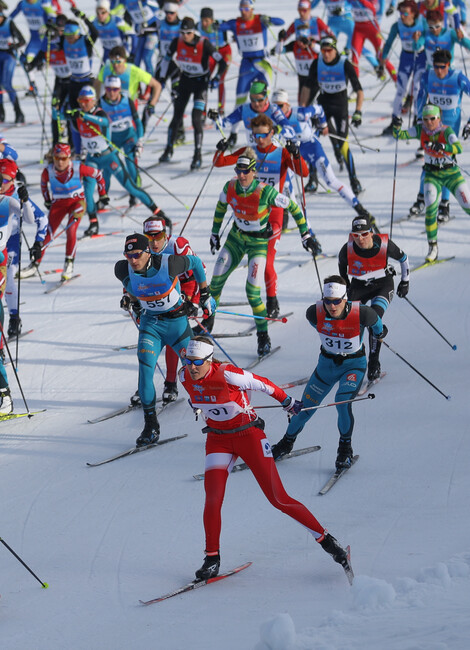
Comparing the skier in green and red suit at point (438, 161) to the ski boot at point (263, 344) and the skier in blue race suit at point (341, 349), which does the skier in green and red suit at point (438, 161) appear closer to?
the ski boot at point (263, 344)

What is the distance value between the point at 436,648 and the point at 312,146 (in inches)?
296

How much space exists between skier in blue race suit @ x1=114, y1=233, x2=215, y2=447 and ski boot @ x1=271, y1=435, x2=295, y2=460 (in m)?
0.97

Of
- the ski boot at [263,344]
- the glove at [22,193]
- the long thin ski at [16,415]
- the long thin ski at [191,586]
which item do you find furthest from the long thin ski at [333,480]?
the glove at [22,193]

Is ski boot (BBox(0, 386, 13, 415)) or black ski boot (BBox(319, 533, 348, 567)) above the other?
black ski boot (BBox(319, 533, 348, 567))

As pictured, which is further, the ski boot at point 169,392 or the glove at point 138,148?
the glove at point 138,148

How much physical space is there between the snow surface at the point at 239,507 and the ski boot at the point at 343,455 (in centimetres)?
11

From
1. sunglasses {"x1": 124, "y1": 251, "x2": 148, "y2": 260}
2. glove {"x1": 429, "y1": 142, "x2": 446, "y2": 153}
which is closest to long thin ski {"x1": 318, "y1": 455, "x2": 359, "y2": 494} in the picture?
sunglasses {"x1": 124, "y1": 251, "x2": 148, "y2": 260}

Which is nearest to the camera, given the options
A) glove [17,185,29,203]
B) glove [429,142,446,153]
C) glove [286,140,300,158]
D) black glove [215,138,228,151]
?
glove [17,185,29,203]

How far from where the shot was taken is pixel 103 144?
42.5ft

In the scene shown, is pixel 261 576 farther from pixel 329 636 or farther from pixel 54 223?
pixel 54 223

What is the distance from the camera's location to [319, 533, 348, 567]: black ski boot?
241 inches

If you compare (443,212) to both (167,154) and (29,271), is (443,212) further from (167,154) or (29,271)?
(29,271)

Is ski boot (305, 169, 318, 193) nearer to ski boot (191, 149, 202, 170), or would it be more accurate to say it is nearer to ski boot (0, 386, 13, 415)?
ski boot (191, 149, 202, 170)

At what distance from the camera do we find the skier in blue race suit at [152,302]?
7.84 meters
